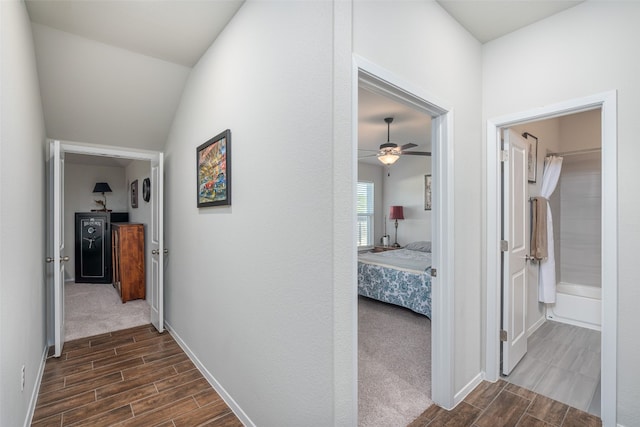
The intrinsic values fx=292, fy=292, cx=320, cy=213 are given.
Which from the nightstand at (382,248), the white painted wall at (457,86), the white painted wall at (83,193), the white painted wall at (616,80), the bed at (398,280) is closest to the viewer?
the white painted wall at (457,86)

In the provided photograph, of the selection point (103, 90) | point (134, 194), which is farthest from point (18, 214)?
point (134, 194)

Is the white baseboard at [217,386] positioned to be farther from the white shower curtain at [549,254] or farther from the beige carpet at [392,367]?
the white shower curtain at [549,254]

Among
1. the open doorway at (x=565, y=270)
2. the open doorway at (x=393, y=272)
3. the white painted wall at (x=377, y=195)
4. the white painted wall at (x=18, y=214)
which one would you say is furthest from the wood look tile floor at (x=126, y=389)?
the white painted wall at (x=377, y=195)

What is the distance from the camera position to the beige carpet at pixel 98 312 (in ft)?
11.3

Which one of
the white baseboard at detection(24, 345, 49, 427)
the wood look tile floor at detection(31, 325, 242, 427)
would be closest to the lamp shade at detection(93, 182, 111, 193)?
the wood look tile floor at detection(31, 325, 242, 427)

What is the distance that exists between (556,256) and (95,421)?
5090 millimetres

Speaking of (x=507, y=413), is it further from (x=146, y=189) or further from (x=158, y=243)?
(x=146, y=189)

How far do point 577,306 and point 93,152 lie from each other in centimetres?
578

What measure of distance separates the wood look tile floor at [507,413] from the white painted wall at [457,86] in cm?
15

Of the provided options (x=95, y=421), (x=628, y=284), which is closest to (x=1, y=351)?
(x=95, y=421)

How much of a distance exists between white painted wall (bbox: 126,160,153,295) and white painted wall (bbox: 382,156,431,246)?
15.9 feet

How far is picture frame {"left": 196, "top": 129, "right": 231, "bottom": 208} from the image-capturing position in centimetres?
205

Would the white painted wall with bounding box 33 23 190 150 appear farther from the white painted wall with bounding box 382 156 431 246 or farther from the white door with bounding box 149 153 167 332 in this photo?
the white painted wall with bounding box 382 156 431 246

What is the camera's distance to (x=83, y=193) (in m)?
5.86
